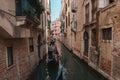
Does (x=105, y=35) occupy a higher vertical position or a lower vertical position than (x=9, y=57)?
higher

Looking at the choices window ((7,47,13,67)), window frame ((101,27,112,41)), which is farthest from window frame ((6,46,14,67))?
window frame ((101,27,112,41))

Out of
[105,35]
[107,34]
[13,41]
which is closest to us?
[13,41]

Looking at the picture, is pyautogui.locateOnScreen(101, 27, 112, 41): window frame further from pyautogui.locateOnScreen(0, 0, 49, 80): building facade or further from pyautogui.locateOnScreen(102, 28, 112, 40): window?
pyautogui.locateOnScreen(0, 0, 49, 80): building facade

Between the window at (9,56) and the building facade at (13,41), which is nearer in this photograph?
the building facade at (13,41)

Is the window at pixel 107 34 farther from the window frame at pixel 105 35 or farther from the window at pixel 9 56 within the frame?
the window at pixel 9 56

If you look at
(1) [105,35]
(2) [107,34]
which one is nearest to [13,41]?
(2) [107,34]

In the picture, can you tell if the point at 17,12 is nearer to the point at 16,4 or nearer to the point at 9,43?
the point at 16,4

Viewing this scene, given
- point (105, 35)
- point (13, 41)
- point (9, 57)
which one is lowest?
point (9, 57)

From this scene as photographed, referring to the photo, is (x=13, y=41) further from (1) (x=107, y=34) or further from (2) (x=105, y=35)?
(2) (x=105, y=35)

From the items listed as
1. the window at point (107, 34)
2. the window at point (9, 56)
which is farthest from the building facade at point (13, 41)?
the window at point (107, 34)

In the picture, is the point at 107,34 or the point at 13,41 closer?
the point at 13,41

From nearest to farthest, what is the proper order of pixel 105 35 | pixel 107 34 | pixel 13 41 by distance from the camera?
1. pixel 13 41
2. pixel 107 34
3. pixel 105 35

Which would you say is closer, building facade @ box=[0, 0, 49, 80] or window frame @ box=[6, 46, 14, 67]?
building facade @ box=[0, 0, 49, 80]

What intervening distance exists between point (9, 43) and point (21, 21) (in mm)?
1067
